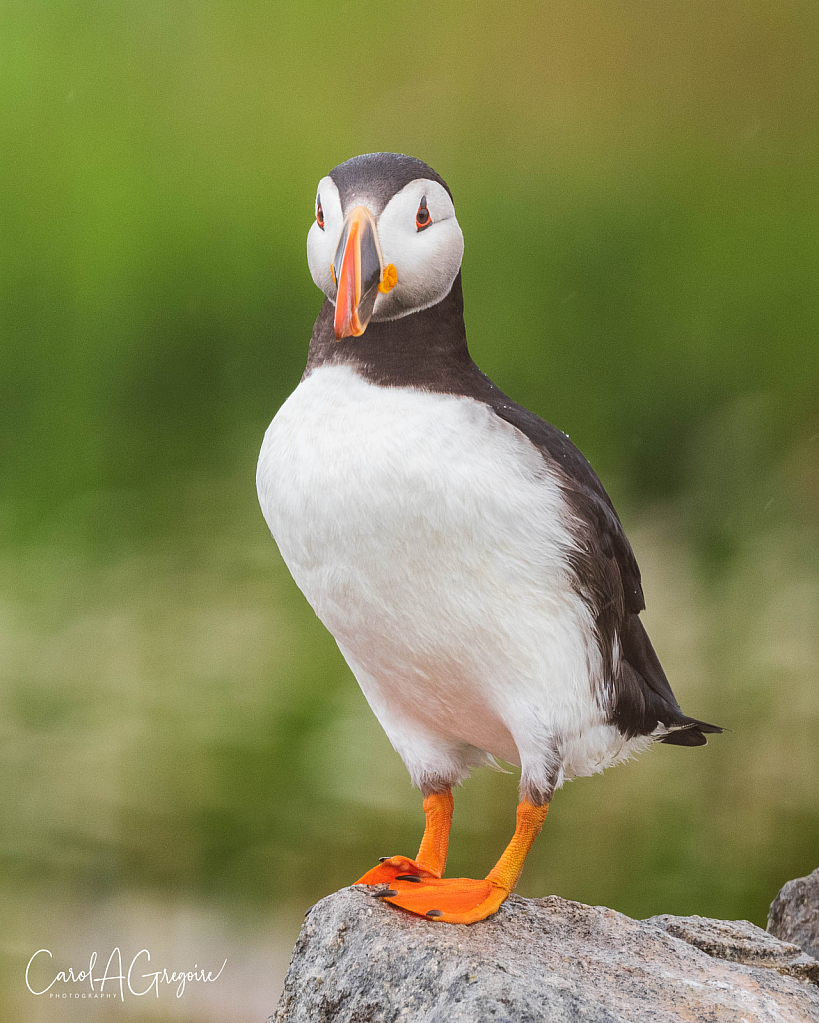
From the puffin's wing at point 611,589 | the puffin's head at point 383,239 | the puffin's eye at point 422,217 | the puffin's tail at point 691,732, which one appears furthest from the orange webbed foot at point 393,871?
the puffin's eye at point 422,217

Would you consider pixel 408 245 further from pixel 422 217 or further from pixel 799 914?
pixel 799 914

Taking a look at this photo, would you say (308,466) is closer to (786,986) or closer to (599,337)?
(786,986)

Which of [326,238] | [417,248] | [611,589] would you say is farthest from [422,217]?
[611,589]

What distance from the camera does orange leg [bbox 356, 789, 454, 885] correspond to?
1905 millimetres

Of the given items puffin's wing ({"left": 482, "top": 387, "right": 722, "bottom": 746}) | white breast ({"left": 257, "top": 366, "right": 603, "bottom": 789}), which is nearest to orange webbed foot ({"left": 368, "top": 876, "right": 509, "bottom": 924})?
white breast ({"left": 257, "top": 366, "right": 603, "bottom": 789})

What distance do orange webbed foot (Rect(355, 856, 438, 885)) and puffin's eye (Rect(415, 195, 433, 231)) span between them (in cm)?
110

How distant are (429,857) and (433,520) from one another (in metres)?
0.68

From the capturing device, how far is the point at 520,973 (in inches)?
65.6

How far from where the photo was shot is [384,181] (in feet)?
5.57

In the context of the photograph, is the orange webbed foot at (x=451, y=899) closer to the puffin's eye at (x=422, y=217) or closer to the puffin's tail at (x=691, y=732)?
the puffin's tail at (x=691, y=732)

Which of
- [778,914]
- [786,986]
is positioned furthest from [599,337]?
[786,986]

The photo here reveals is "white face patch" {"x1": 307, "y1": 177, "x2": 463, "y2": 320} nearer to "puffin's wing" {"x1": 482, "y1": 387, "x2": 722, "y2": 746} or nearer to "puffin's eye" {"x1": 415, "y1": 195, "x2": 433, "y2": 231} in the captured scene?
"puffin's eye" {"x1": 415, "y1": 195, "x2": 433, "y2": 231}

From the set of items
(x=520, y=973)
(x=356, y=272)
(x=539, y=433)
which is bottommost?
(x=520, y=973)

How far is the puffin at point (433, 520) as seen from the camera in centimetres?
172
